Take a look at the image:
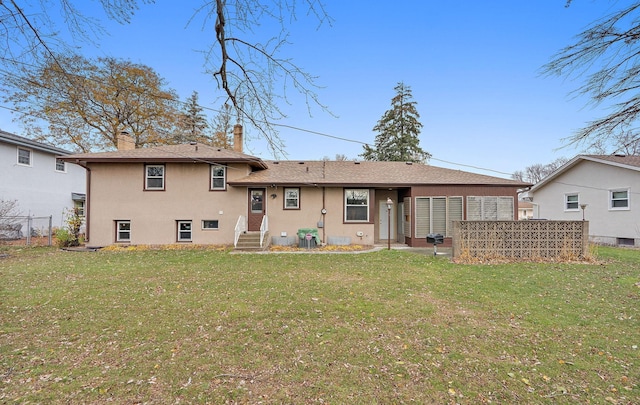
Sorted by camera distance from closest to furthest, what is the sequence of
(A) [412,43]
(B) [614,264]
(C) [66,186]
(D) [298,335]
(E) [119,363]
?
(E) [119,363] < (D) [298,335] < (B) [614,264] < (A) [412,43] < (C) [66,186]

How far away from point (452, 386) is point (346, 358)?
1.12m

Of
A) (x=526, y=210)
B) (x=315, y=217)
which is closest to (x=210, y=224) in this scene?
(x=315, y=217)

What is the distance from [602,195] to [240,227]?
Result: 17453 millimetres

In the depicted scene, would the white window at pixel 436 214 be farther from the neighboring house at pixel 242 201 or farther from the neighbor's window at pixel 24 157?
the neighbor's window at pixel 24 157

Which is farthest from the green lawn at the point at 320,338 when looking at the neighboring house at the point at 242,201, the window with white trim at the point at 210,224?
the window with white trim at the point at 210,224

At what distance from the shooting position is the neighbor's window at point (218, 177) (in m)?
12.5

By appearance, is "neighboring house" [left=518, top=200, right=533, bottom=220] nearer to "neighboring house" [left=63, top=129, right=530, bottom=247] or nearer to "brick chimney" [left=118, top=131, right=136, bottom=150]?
"neighboring house" [left=63, top=129, right=530, bottom=247]

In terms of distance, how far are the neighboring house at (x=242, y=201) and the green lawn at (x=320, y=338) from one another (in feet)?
17.5

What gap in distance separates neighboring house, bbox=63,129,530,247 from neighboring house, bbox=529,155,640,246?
16.4 ft

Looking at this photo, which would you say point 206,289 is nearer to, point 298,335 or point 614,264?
point 298,335

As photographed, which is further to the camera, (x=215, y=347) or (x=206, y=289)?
(x=206, y=289)

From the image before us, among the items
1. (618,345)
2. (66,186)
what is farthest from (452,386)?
(66,186)

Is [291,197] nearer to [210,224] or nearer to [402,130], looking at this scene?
[210,224]

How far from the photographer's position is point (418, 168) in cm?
1460
